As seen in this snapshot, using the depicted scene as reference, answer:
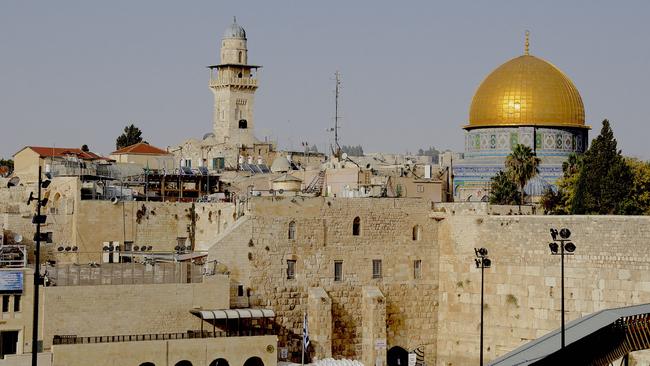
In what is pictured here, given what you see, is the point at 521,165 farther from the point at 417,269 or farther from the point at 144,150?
the point at 144,150

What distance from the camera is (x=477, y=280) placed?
36.4m

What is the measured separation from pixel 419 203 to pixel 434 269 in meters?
2.19

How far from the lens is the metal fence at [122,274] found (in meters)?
32.4

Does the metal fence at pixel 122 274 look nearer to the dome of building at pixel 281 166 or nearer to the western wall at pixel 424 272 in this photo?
the western wall at pixel 424 272

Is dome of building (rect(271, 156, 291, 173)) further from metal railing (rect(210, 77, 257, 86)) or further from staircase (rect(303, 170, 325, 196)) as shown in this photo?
metal railing (rect(210, 77, 257, 86))

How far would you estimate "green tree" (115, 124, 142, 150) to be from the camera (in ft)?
231

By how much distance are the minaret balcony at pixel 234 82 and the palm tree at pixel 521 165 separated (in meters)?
17.6

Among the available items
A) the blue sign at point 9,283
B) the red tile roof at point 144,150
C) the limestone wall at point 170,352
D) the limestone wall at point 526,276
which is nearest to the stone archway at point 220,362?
the limestone wall at point 170,352

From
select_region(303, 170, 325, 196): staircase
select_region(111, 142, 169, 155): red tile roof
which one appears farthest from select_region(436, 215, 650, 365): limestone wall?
select_region(111, 142, 169, 155): red tile roof

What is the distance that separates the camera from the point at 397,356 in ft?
123

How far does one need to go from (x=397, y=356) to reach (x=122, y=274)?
9739 millimetres

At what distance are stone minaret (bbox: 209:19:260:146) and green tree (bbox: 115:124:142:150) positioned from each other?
8.35 meters

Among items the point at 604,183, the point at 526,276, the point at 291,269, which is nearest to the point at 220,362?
the point at 291,269

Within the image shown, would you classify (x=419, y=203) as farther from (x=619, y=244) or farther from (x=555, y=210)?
(x=555, y=210)
